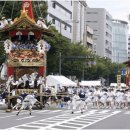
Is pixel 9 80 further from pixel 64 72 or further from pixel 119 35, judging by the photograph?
pixel 119 35

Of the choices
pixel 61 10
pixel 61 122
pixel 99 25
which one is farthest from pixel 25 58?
pixel 99 25

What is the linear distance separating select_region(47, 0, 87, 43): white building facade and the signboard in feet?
133

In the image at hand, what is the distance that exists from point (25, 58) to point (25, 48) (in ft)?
2.54

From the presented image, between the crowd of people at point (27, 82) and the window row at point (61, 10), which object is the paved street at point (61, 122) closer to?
the crowd of people at point (27, 82)

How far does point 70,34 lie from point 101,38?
2179 inches

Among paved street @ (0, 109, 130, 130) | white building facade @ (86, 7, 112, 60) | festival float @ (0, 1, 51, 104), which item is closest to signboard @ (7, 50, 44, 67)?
festival float @ (0, 1, 51, 104)

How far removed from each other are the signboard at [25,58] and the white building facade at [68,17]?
4062 cm

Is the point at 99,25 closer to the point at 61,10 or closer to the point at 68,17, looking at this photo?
the point at 68,17

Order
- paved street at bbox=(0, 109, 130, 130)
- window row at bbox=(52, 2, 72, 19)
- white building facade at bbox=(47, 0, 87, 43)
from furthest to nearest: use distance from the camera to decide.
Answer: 1. window row at bbox=(52, 2, 72, 19)
2. white building facade at bbox=(47, 0, 87, 43)
3. paved street at bbox=(0, 109, 130, 130)

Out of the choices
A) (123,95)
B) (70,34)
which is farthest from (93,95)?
(70,34)

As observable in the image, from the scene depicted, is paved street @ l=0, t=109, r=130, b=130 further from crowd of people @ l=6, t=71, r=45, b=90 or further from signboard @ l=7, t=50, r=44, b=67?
signboard @ l=7, t=50, r=44, b=67

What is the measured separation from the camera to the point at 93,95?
134 feet

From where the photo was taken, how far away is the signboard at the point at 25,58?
3719 centimetres

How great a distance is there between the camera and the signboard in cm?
3719
